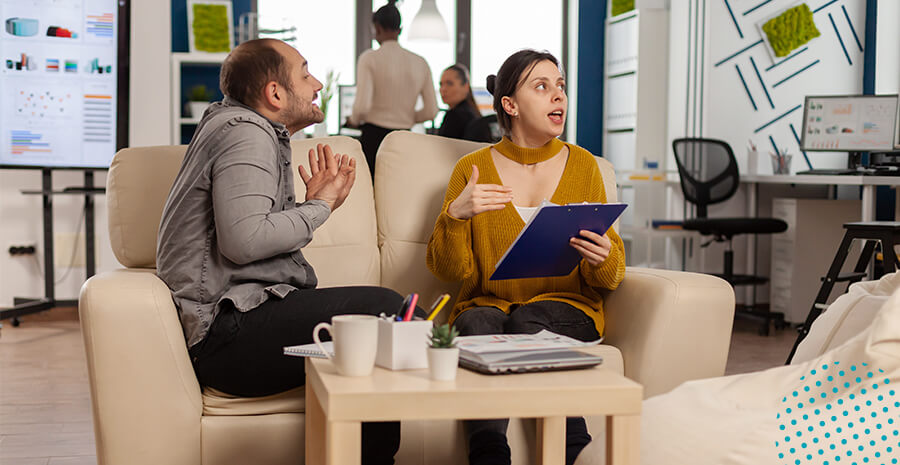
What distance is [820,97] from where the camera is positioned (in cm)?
510

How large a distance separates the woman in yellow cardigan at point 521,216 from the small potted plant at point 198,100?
311cm

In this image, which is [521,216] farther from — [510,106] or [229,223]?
[229,223]

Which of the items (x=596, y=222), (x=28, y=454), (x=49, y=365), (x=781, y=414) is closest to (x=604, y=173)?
(x=596, y=222)

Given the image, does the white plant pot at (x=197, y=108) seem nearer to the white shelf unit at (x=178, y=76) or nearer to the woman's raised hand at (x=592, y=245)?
the white shelf unit at (x=178, y=76)

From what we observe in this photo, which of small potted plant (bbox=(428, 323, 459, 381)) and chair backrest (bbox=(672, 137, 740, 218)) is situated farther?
chair backrest (bbox=(672, 137, 740, 218))

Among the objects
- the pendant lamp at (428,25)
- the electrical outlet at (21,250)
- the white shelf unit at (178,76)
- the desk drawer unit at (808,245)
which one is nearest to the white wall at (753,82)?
the desk drawer unit at (808,245)

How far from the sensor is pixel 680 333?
1.98m

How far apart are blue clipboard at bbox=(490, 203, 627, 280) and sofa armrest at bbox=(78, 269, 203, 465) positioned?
0.75 metres

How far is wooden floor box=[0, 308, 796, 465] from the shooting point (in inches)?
101

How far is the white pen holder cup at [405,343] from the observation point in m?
1.35

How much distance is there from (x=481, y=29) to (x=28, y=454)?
192 inches

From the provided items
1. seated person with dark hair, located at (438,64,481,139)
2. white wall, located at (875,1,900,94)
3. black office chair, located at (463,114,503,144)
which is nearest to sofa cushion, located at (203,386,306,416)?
black office chair, located at (463,114,503,144)

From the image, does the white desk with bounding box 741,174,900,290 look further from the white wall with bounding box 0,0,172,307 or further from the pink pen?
the white wall with bounding box 0,0,172,307

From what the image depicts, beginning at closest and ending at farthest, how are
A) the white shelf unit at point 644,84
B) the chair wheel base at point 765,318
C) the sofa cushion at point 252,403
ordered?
the sofa cushion at point 252,403 < the chair wheel base at point 765,318 < the white shelf unit at point 644,84
